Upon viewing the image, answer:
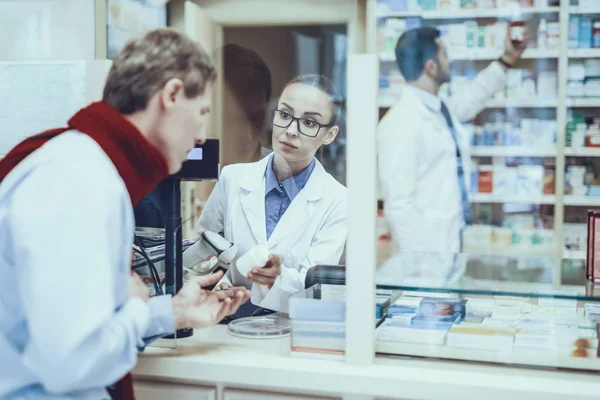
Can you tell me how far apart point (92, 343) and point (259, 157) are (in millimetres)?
1184

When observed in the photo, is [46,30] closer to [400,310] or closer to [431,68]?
[400,310]

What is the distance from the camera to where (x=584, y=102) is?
206 inches

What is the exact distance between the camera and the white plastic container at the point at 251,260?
6.69 feet

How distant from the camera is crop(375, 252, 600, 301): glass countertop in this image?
1487mm

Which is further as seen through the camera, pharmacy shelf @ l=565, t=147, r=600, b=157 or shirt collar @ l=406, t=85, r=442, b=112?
pharmacy shelf @ l=565, t=147, r=600, b=157

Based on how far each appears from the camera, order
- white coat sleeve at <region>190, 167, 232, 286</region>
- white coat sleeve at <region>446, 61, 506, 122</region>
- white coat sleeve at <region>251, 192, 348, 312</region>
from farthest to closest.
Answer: white coat sleeve at <region>446, 61, 506, 122</region> < white coat sleeve at <region>190, 167, 232, 286</region> < white coat sleeve at <region>251, 192, 348, 312</region>

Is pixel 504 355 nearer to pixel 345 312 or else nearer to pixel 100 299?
pixel 345 312

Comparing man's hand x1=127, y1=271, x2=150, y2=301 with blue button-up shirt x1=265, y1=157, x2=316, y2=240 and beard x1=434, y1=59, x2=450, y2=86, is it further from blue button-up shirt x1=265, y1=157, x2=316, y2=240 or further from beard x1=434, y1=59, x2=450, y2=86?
beard x1=434, y1=59, x2=450, y2=86

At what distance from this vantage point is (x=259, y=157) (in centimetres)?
224

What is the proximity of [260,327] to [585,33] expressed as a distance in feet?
14.5

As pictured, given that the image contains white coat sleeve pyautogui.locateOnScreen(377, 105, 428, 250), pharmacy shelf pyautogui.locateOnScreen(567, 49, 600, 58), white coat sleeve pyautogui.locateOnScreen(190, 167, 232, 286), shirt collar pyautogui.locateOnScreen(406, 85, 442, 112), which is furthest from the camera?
pharmacy shelf pyautogui.locateOnScreen(567, 49, 600, 58)

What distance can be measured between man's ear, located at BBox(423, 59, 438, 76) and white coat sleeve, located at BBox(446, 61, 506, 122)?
0.31m

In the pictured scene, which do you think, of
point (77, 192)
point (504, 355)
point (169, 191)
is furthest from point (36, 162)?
point (504, 355)

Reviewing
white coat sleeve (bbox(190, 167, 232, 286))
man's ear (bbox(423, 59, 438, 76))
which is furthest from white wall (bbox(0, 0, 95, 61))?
man's ear (bbox(423, 59, 438, 76))
